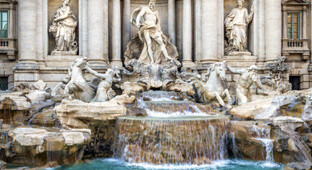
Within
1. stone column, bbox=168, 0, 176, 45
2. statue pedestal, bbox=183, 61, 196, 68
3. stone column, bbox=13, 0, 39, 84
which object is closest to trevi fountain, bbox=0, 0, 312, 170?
stone column, bbox=13, 0, 39, 84

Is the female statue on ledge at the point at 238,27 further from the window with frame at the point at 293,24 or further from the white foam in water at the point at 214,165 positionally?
the white foam in water at the point at 214,165

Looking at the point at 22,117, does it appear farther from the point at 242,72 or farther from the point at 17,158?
the point at 242,72

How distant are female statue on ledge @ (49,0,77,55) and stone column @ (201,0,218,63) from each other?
6.36 m

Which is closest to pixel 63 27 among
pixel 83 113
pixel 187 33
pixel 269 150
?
pixel 187 33

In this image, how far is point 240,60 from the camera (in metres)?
17.8

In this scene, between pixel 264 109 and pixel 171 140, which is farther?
pixel 264 109

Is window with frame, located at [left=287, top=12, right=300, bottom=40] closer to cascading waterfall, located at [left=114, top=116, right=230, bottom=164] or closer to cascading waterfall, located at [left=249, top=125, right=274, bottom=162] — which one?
cascading waterfall, located at [left=249, top=125, right=274, bottom=162]

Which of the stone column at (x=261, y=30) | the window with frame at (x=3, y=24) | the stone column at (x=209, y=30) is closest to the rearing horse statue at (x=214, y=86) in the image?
the stone column at (x=209, y=30)

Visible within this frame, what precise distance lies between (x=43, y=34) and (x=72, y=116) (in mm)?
7003

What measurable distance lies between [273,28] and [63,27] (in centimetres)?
1033

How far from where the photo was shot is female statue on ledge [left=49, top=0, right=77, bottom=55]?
16.9 meters

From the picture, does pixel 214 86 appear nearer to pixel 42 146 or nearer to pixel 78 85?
pixel 78 85

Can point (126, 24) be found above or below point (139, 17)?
below

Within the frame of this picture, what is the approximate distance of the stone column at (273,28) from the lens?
57.5ft
